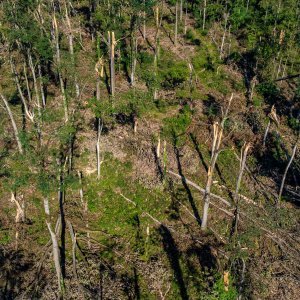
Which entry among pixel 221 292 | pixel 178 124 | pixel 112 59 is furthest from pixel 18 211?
pixel 178 124

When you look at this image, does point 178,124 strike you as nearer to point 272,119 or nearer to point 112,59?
point 112,59

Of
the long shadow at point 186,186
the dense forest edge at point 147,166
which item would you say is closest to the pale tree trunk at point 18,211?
the dense forest edge at point 147,166

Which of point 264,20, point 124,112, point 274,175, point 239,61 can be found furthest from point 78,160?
point 264,20

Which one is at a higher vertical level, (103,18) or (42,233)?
(103,18)

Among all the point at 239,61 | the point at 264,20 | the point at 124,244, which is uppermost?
the point at 264,20

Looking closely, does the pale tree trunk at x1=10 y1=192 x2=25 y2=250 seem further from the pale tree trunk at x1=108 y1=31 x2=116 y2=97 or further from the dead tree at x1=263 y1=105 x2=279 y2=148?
the dead tree at x1=263 y1=105 x2=279 y2=148

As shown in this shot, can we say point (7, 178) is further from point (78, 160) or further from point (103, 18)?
point (103, 18)

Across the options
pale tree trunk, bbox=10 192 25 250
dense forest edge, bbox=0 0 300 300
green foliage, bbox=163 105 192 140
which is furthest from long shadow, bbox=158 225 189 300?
green foliage, bbox=163 105 192 140
